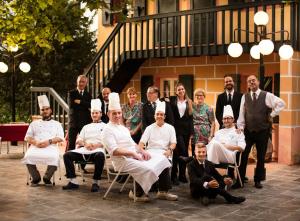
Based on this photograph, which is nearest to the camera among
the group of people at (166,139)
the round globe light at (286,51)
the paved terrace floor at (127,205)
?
the paved terrace floor at (127,205)

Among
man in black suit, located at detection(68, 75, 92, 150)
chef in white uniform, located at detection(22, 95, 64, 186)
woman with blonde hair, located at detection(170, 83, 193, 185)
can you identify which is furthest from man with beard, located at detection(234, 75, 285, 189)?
chef in white uniform, located at detection(22, 95, 64, 186)

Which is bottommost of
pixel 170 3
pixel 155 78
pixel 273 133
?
pixel 273 133

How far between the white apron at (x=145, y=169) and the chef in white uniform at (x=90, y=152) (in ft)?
2.55

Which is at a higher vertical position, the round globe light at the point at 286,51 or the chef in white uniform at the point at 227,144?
the round globe light at the point at 286,51

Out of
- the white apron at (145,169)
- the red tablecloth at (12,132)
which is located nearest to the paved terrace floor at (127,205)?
the white apron at (145,169)

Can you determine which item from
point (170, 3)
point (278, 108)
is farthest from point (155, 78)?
point (278, 108)

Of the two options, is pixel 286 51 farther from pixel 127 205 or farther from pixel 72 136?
pixel 127 205

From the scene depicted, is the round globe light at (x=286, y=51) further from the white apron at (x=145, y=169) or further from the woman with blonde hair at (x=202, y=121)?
the white apron at (x=145, y=169)

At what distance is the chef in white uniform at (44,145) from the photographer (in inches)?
320

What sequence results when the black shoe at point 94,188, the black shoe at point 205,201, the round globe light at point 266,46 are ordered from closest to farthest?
1. the black shoe at point 205,201
2. the black shoe at point 94,188
3. the round globe light at point 266,46

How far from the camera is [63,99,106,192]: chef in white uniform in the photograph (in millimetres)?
7781

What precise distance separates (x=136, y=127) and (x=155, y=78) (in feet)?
18.2

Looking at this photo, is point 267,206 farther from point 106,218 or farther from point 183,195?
point 106,218

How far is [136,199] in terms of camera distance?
7.04 meters
